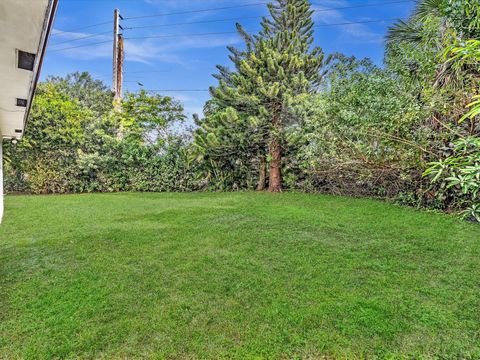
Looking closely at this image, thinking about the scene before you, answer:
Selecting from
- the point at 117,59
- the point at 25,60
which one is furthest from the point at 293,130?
the point at 117,59

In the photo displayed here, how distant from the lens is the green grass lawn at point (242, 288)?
6.97 ft

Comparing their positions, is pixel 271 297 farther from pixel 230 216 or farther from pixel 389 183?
pixel 389 183

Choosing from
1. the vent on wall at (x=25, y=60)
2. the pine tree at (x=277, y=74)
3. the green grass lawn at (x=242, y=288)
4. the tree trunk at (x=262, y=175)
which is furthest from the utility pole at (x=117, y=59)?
the vent on wall at (x=25, y=60)

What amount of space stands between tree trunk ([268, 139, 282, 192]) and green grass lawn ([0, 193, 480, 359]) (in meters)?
4.62

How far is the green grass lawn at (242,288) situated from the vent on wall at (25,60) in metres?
2.09

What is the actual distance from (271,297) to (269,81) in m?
8.59

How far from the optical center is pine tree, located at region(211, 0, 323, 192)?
980cm

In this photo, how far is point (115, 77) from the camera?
16.0m

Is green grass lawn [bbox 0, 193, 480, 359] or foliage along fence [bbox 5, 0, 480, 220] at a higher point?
foliage along fence [bbox 5, 0, 480, 220]

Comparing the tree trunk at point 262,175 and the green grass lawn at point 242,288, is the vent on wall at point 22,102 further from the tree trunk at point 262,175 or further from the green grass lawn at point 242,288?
the tree trunk at point 262,175

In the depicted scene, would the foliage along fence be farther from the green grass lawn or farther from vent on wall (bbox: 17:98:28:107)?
vent on wall (bbox: 17:98:28:107)

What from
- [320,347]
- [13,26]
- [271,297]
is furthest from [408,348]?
[13,26]

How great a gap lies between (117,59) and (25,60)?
51.3 feet

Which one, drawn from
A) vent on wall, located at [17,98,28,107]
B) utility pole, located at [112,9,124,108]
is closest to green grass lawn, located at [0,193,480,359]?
vent on wall, located at [17,98,28,107]
